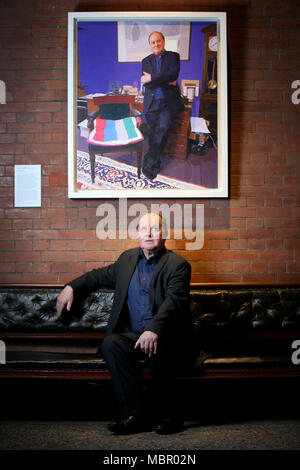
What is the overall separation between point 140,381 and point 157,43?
8.16ft

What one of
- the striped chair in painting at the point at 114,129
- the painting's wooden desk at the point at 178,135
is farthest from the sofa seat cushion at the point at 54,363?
the painting's wooden desk at the point at 178,135

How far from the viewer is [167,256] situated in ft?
8.62

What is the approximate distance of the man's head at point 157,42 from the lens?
3.13 meters

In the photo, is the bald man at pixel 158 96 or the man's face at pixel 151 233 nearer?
the man's face at pixel 151 233

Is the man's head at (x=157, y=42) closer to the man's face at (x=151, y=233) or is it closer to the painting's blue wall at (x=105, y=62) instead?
the painting's blue wall at (x=105, y=62)

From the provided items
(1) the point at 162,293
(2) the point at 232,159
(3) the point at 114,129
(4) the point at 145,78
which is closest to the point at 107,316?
(1) the point at 162,293

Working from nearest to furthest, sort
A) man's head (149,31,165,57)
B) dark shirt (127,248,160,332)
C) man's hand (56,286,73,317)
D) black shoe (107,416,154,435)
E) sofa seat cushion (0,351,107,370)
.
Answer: black shoe (107,416,154,435), sofa seat cushion (0,351,107,370), dark shirt (127,248,160,332), man's hand (56,286,73,317), man's head (149,31,165,57)

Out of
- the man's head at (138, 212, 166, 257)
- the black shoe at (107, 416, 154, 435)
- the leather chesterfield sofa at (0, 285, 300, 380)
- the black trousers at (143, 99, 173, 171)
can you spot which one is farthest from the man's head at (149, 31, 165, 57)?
the black shoe at (107, 416, 154, 435)

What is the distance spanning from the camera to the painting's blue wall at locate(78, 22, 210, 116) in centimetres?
314

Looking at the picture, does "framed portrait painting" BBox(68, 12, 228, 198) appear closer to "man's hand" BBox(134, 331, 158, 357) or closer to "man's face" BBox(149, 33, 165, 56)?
"man's face" BBox(149, 33, 165, 56)

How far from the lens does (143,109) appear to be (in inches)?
124

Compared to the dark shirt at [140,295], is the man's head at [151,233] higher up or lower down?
higher up

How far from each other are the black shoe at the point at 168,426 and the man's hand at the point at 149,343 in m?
0.38
